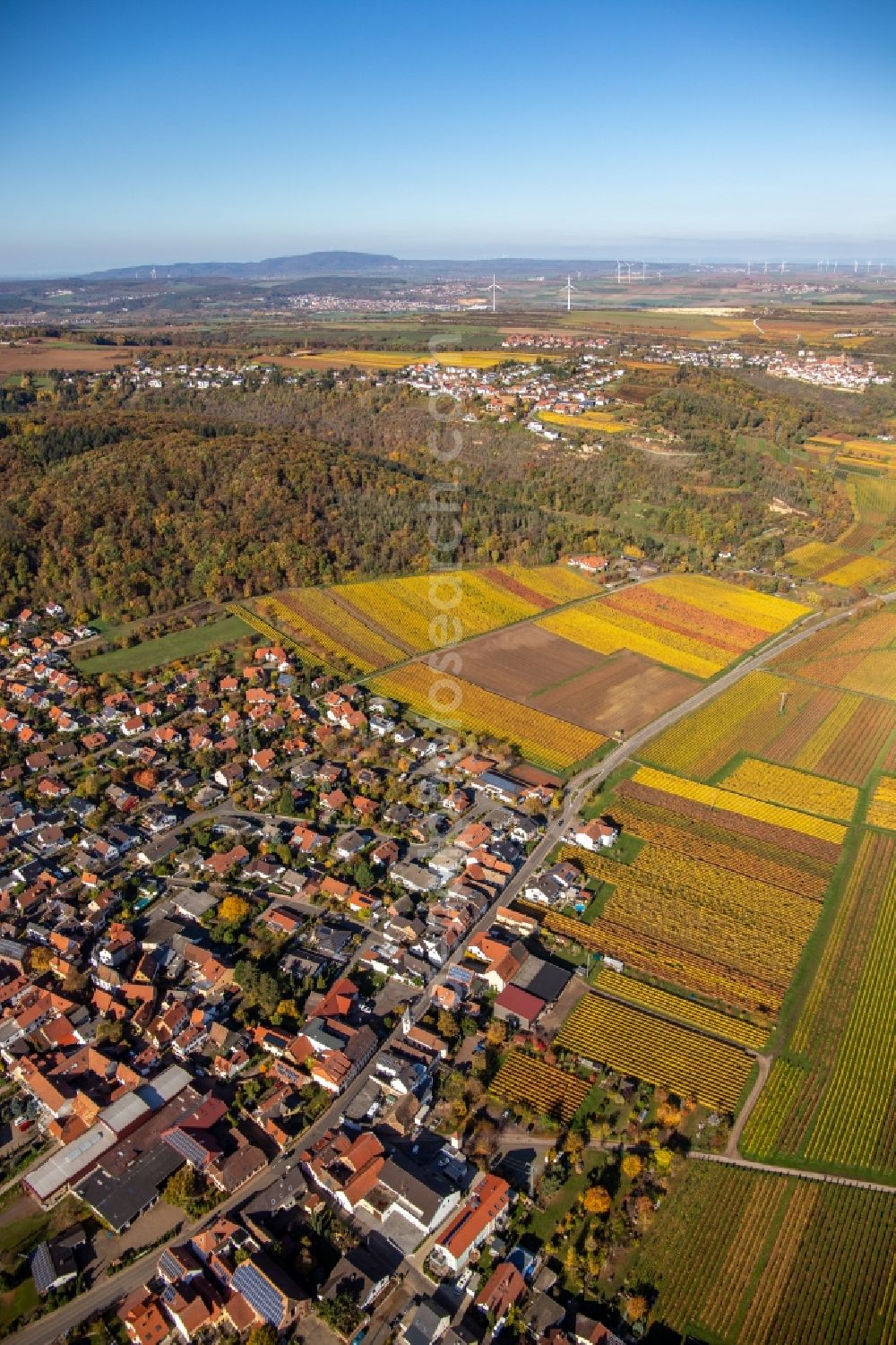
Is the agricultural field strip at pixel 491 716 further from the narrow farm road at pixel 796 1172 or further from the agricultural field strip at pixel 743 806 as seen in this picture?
the narrow farm road at pixel 796 1172

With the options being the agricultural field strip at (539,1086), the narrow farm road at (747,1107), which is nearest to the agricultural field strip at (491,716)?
the agricultural field strip at (539,1086)

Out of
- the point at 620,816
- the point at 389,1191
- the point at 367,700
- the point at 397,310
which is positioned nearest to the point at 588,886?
the point at 620,816

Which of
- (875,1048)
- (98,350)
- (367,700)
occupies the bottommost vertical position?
(875,1048)

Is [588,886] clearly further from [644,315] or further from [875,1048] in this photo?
[644,315]

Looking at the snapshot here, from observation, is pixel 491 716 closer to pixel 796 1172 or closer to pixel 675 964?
pixel 675 964

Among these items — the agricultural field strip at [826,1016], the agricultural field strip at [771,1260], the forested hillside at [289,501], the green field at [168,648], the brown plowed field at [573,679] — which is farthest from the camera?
the forested hillside at [289,501]

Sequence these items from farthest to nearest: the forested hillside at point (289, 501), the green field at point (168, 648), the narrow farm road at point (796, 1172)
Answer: the forested hillside at point (289, 501)
the green field at point (168, 648)
the narrow farm road at point (796, 1172)

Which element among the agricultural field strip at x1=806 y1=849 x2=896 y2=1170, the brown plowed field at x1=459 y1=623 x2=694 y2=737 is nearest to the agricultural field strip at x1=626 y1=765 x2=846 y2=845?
the brown plowed field at x1=459 y1=623 x2=694 y2=737

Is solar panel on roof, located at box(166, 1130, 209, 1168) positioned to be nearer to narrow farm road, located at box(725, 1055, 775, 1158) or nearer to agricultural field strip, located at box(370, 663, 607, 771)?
narrow farm road, located at box(725, 1055, 775, 1158)
